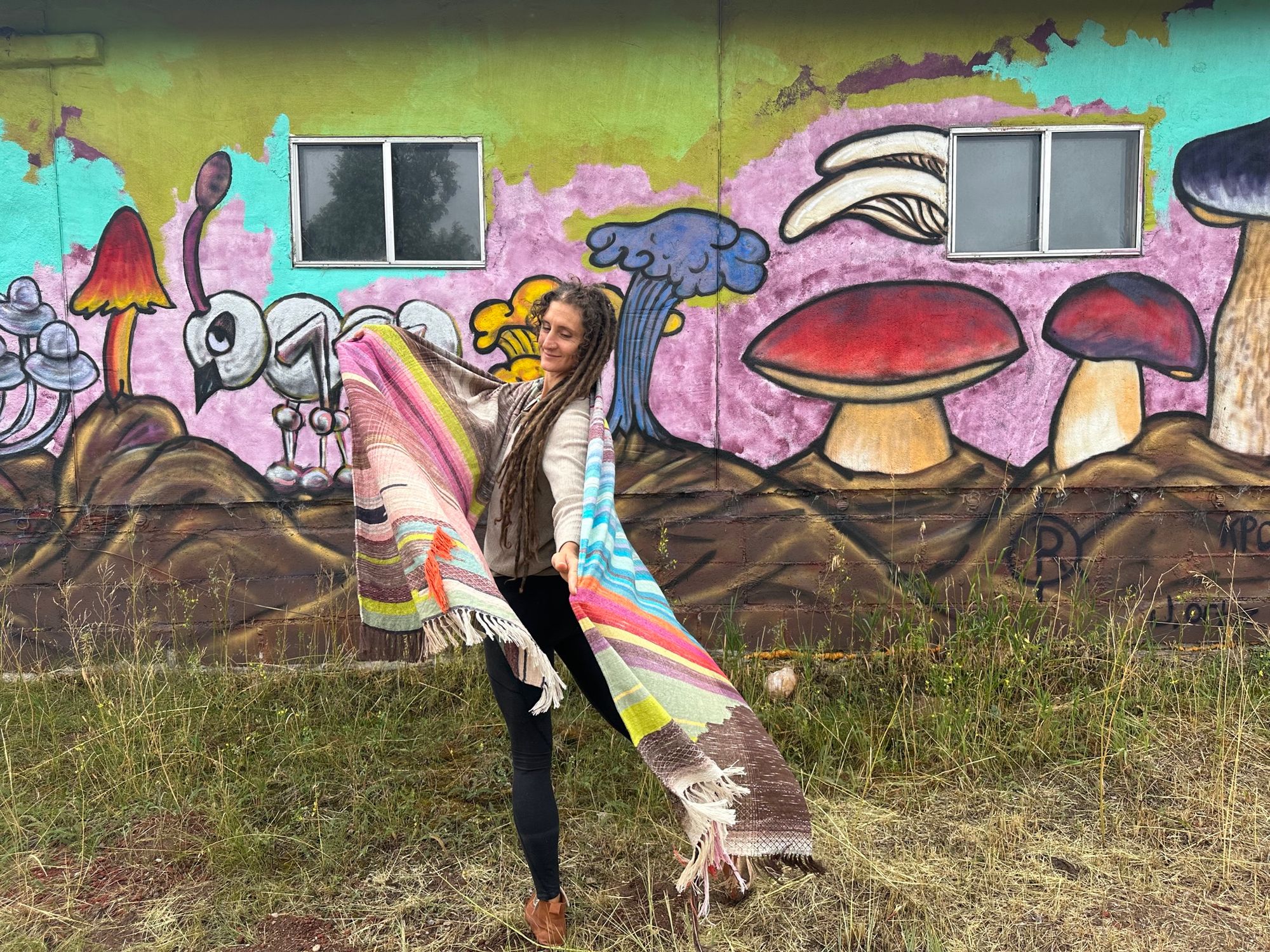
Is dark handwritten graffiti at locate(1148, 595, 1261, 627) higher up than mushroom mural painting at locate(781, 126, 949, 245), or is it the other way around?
mushroom mural painting at locate(781, 126, 949, 245)

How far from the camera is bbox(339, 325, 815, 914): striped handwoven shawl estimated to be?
2039 mm

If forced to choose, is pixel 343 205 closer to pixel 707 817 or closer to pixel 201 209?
pixel 201 209

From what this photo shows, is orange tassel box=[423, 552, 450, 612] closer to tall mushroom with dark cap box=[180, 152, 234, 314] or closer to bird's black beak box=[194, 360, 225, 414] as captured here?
bird's black beak box=[194, 360, 225, 414]

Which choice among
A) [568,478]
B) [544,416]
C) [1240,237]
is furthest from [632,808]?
[1240,237]

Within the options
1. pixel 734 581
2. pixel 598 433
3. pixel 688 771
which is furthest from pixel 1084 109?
pixel 688 771

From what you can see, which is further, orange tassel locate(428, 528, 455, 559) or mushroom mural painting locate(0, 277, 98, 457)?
mushroom mural painting locate(0, 277, 98, 457)

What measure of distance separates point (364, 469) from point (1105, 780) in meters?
3.04

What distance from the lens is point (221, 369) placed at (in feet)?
14.6

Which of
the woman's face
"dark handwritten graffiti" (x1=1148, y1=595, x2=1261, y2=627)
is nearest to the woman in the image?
the woman's face

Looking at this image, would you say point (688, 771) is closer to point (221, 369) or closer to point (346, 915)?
point (346, 915)

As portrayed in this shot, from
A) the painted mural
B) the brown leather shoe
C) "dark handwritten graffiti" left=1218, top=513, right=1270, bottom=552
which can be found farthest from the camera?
"dark handwritten graffiti" left=1218, top=513, right=1270, bottom=552

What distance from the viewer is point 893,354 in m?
4.46

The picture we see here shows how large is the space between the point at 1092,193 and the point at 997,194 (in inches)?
20.8

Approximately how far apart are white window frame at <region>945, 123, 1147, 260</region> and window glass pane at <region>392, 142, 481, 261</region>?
265 centimetres
